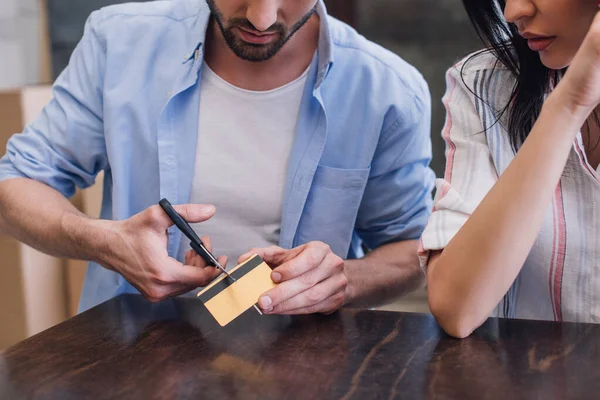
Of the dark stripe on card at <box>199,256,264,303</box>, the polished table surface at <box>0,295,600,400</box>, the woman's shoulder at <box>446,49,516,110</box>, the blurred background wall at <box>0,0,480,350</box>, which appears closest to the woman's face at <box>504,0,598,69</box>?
the woman's shoulder at <box>446,49,516,110</box>

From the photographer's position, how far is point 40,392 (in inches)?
31.5

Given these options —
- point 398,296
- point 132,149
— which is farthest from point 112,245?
point 398,296

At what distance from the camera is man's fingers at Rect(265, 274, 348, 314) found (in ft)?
3.42

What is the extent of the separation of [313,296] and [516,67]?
475 mm

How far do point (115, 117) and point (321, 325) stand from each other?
2.05ft

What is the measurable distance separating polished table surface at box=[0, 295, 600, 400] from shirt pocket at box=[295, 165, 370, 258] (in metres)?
0.39

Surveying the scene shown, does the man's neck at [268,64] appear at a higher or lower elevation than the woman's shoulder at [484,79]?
lower

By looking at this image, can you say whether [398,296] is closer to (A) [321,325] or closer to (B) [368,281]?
(B) [368,281]

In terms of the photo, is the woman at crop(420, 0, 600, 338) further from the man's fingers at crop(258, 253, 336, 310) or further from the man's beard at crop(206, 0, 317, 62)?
the man's beard at crop(206, 0, 317, 62)

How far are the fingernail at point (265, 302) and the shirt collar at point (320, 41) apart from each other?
0.52 meters

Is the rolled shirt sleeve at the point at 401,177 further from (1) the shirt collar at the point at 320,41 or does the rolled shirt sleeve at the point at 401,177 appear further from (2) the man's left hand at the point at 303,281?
(2) the man's left hand at the point at 303,281

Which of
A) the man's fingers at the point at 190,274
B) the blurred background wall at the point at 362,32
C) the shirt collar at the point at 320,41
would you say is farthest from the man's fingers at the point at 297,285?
the blurred background wall at the point at 362,32

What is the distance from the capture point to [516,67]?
120cm

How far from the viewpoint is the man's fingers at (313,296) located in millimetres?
1041
